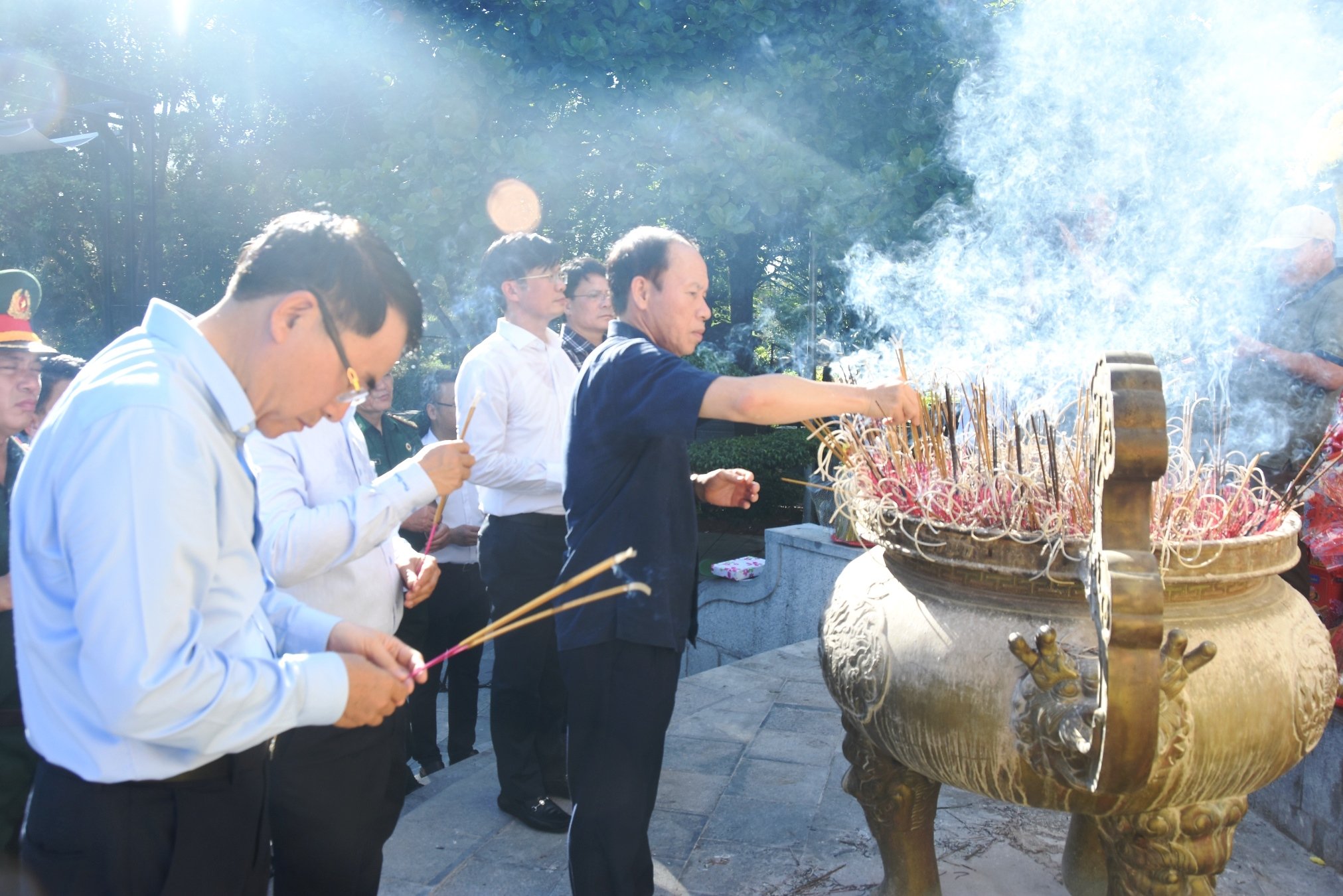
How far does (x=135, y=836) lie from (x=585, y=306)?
3.08m

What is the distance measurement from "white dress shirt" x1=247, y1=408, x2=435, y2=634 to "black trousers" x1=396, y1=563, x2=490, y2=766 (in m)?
1.88

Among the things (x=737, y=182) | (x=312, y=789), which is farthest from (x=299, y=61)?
(x=312, y=789)

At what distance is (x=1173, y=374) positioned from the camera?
420 centimetres

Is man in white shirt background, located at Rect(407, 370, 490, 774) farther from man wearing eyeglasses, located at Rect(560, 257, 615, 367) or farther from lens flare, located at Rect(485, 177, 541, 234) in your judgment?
lens flare, located at Rect(485, 177, 541, 234)

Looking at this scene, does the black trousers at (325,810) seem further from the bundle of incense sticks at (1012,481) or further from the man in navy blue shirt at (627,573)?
the bundle of incense sticks at (1012,481)

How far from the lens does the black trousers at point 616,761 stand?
244cm

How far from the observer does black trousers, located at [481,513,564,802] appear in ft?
11.5

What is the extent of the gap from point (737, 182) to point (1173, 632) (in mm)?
5032

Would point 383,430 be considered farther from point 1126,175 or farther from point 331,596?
point 1126,175

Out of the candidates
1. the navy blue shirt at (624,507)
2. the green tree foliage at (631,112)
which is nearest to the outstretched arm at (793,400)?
the navy blue shirt at (624,507)

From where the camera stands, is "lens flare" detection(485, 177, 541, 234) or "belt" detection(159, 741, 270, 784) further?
"lens flare" detection(485, 177, 541, 234)

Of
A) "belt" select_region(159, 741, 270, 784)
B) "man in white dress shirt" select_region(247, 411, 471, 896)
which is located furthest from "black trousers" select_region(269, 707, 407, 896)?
"belt" select_region(159, 741, 270, 784)

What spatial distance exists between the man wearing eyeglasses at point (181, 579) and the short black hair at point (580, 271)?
2.58m

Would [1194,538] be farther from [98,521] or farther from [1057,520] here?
[98,521]
